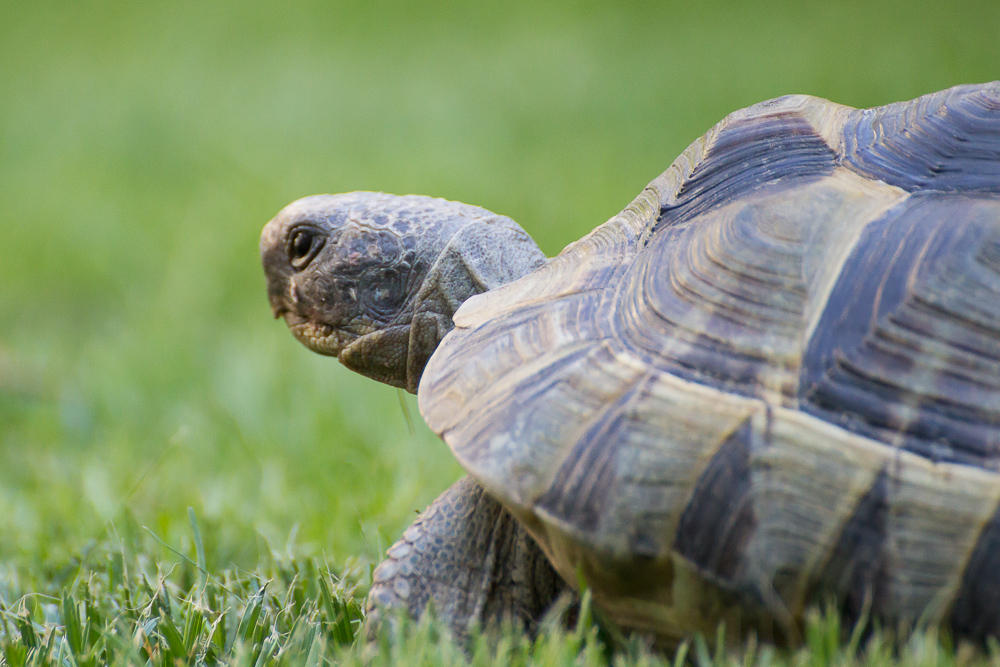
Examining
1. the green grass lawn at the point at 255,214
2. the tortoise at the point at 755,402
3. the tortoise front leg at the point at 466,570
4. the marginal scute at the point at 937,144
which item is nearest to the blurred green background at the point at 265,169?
the green grass lawn at the point at 255,214

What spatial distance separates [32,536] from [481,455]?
1466 millimetres

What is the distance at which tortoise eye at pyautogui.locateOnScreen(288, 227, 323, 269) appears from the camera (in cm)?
196

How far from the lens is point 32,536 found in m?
2.25

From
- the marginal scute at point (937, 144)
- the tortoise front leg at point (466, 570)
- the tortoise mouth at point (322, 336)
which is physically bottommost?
the tortoise front leg at point (466, 570)

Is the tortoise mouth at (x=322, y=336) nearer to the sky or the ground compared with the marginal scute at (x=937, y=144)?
nearer to the ground

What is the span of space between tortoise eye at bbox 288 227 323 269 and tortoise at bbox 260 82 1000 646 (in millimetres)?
487

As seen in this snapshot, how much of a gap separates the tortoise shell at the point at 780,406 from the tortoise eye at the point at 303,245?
60 centimetres

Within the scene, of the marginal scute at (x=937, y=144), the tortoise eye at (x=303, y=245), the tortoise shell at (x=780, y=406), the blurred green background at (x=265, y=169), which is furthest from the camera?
the blurred green background at (x=265, y=169)

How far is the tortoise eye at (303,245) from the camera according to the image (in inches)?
77.3

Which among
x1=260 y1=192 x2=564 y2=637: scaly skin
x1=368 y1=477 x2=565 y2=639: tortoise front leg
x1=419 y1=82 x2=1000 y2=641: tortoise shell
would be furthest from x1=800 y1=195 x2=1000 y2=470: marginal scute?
x1=260 y1=192 x2=564 y2=637: scaly skin

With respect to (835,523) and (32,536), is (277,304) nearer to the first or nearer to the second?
(32,536)

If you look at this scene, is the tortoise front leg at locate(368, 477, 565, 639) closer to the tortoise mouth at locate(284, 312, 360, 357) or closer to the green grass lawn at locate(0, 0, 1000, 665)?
the green grass lawn at locate(0, 0, 1000, 665)

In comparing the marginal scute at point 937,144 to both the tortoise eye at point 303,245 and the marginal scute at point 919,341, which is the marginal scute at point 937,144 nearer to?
the marginal scute at point 919,341

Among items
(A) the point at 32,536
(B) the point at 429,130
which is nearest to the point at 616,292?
(A) the point at 32,536
